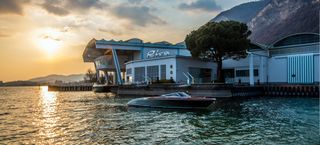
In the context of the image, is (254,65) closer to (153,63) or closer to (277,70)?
(277,70)

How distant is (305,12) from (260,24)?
37.0m

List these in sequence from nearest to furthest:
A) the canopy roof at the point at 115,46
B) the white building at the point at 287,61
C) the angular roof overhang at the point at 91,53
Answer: the white building at the point at 287,61 → the canopy roof at the point at 115,46 → the angular roof overhang at the point at 91,53

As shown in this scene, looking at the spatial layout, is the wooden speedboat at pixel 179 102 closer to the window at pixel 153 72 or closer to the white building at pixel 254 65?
the white building at pixel 254 65

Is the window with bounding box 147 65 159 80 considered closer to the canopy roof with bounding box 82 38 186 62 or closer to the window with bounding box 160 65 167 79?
the window with bounding box 160 65 167 79

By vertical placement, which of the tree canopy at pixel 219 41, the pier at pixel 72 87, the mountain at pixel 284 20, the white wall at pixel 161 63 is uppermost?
the mountain at pixel 284 20

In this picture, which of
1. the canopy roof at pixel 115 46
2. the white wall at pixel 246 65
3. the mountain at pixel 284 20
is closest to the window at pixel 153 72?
the canopy roof at pixel 115 46

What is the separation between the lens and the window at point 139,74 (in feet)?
187

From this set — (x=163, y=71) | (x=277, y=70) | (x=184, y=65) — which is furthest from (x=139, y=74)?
(x=277, y=70)

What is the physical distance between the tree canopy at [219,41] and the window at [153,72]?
23.5ft

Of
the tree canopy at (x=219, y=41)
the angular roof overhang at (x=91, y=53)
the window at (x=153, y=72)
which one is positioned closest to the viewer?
the tree canopy at (x=219, y=41)

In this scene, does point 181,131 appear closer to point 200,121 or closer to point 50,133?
point 200,121

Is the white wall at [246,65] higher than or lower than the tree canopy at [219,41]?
lower

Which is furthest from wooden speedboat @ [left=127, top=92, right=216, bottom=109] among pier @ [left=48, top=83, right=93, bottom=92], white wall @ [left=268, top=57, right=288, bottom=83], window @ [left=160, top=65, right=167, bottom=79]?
pier @ [left=48, top=83, right=93, bottom=92]

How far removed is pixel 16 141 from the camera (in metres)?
13.2
